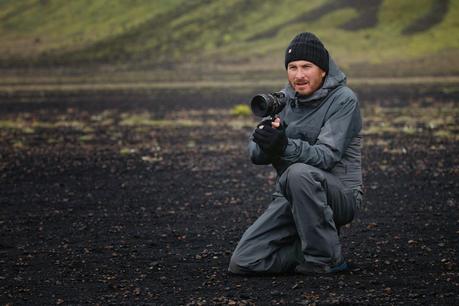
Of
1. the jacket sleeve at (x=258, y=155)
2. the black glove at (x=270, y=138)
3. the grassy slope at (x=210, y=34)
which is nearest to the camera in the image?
the black glove at (x=270, y=138)

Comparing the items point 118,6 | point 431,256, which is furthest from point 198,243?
point 118,6

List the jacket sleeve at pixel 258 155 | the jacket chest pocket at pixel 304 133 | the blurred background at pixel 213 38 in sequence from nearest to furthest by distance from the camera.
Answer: the jacket sleeve at pixel 258 155, the jacket chest pocket at pixel 304 133, the blurred background at pixel 213 38

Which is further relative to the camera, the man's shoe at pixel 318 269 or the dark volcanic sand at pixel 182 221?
the man's shoe at pixel 318 269

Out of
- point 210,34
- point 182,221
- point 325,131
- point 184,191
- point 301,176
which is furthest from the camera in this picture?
point 210,34

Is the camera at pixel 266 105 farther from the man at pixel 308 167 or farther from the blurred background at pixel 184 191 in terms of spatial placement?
the blurred background at pixel 184 191

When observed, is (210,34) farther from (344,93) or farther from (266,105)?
(266,105)

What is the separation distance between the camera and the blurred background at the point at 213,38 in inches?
1715

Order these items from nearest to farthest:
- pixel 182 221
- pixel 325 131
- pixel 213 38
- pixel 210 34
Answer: pixel 325 131 < pixel 182 221 < pixel 213 38 < pixel 210 34

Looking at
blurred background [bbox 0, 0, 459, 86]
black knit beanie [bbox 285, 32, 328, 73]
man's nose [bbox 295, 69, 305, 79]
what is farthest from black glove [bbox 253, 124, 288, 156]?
blurred background [bbox 0, 0, 459, 86]

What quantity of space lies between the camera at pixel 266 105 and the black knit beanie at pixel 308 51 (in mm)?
370

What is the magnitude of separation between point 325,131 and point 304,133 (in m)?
0.22

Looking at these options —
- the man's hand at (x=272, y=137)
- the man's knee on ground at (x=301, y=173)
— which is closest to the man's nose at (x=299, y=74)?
the man's hand at (x=272, y=137)

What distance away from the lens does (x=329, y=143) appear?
6.20 m

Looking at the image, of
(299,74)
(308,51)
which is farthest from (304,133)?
(308,51)
